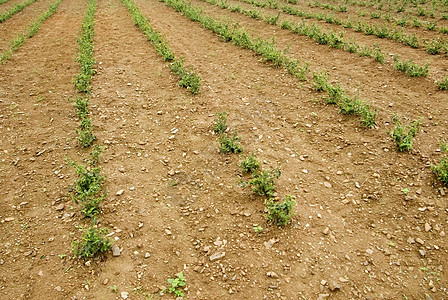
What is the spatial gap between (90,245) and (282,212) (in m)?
2.73

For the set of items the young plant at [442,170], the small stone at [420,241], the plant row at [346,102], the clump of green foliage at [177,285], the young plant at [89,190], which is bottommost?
the clump of green foliage at [177,285]

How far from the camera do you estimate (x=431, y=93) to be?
7.09 m

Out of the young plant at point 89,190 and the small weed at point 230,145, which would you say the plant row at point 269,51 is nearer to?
the small weed at point 230,145

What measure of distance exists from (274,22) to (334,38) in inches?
145

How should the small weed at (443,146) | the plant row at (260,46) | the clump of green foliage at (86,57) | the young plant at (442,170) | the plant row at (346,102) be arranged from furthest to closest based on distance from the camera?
the plant row at (260,46) < the clump of green foliage at (86,57) < the plant row at (346,102) < the small weed at (443,146) < the young plant at (442,170)

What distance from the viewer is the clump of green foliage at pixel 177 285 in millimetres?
3727

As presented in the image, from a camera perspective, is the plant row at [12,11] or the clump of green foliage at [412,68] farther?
the plant row at [12,11]

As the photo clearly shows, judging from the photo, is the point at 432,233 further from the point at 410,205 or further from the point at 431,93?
the point at 431,93

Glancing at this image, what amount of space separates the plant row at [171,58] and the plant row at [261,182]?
208 centimetres

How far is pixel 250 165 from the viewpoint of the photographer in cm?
526

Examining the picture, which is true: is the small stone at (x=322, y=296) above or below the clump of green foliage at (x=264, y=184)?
below

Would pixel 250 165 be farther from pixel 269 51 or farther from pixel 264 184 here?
pixel 269 51

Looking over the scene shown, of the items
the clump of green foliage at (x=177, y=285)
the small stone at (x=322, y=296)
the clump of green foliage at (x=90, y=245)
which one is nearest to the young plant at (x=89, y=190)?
the clump of green foliage at (x=90, y=245)

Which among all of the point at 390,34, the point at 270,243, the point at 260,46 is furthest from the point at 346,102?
the point at 390,34
